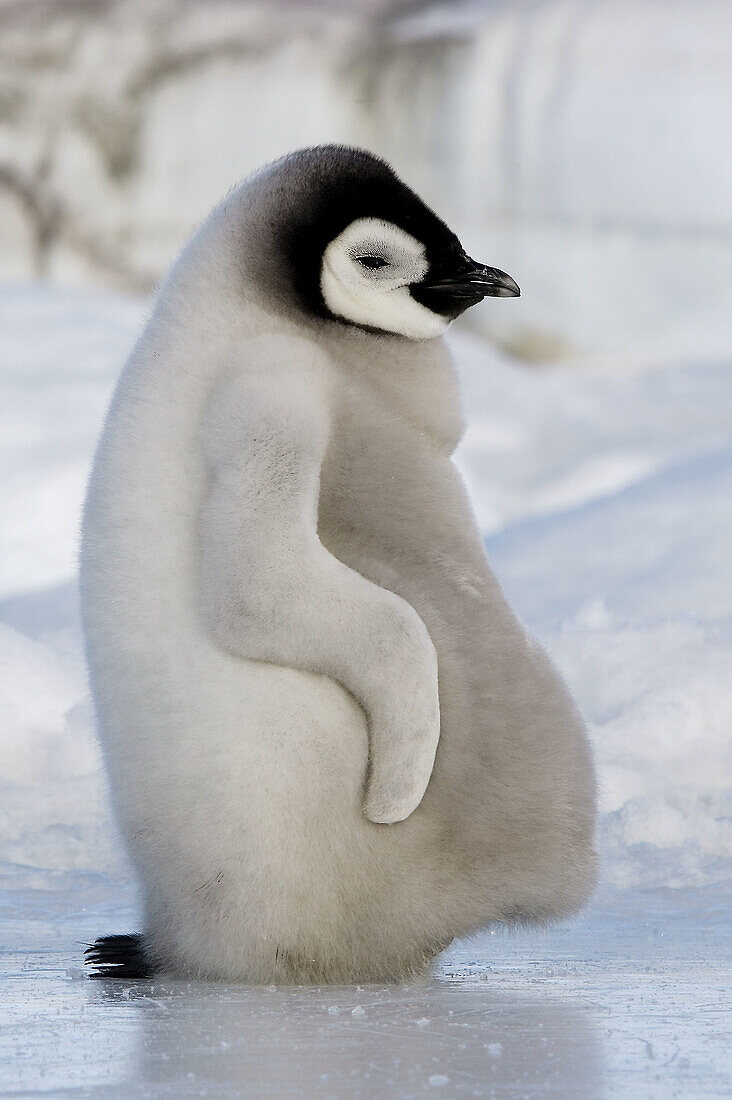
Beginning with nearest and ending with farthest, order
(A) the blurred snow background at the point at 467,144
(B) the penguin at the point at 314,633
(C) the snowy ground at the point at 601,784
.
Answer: (C) the snowy ground at the point at 601,784
(B) the penguin at the point at 314,633
(A) the blurred snow background at the point at 467,144

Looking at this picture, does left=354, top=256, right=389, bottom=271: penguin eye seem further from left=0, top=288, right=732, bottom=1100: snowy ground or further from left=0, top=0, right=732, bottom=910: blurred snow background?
left=0, top=0, right=732, bottom=910: blurred snow background

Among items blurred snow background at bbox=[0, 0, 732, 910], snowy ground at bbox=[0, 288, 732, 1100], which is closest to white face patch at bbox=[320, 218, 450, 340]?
snowy ground at bbox=[0, 288, 732, 1100]

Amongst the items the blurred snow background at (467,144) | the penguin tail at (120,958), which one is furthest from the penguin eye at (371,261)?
the blurred snow background at (467,144)

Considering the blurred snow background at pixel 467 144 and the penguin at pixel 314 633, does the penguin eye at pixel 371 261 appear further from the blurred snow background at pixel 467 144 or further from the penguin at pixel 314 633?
the blurred snow background at pixel 467 144

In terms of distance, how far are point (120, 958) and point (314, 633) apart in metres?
0.48

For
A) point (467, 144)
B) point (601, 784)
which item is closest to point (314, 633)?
point (601, 784)

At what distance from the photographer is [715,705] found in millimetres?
2656

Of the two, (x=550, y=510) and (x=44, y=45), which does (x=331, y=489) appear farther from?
(x=44, y=45)

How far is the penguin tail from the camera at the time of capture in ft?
4.95

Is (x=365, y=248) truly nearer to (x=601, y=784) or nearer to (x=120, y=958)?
(x=601, y=784)

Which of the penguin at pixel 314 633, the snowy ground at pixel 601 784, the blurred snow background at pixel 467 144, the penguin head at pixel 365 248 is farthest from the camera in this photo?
the blurred snow background at pixel 467 144

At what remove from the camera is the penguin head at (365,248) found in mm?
1495

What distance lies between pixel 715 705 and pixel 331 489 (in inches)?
56.3

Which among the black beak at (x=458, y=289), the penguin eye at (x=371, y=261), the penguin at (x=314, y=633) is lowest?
the penguin at (x=314, y=633)
